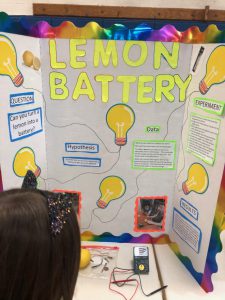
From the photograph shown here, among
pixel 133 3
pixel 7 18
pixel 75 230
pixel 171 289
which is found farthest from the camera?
pixel 133 3

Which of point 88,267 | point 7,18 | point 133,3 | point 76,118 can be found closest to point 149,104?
point 76,118

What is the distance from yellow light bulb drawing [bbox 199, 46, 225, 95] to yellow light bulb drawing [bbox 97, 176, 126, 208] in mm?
507

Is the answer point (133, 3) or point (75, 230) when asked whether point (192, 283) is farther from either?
point (133, 3)

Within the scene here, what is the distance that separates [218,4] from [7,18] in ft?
7.13

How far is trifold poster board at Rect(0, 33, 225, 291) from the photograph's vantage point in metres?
0.99

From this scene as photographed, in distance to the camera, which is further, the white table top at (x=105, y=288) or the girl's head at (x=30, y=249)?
the white table top at (x=105, y=288)

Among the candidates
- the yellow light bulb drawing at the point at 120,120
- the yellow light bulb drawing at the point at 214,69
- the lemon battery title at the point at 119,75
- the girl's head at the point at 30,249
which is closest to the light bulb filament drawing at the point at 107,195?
the yellow light bulb drawing at the point at 120,120

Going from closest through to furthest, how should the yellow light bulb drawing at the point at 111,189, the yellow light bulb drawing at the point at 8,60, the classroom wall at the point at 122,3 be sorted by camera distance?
the yellow light bulb drawing at the point at 8,60 < the yellow light bulb drawing at the point at 111,189 < the classroom wall at the point at 122,3

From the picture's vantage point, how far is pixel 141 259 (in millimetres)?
1154

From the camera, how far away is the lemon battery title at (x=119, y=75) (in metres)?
1.10

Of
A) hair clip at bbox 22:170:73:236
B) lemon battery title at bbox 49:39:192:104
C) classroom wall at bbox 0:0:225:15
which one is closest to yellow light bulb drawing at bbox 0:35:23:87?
lemon battery title at bbox 49:39:192:104

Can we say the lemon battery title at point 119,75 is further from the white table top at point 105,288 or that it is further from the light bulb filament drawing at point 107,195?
Result: the white table top at point 105,288

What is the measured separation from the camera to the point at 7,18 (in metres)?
0.90

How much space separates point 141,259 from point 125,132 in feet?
1.69
